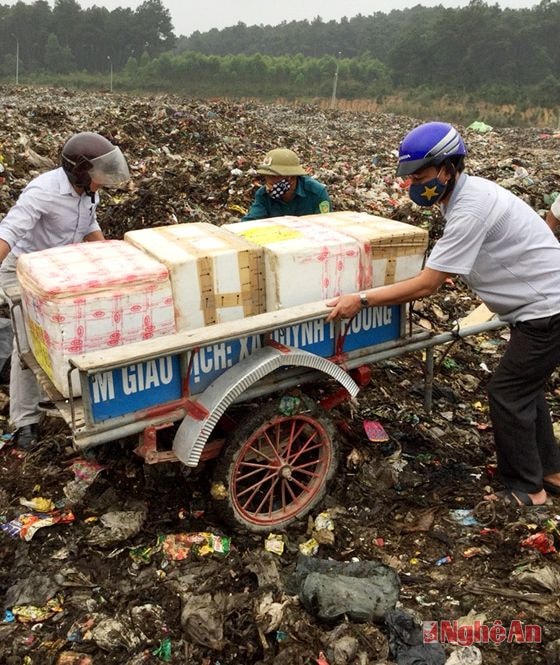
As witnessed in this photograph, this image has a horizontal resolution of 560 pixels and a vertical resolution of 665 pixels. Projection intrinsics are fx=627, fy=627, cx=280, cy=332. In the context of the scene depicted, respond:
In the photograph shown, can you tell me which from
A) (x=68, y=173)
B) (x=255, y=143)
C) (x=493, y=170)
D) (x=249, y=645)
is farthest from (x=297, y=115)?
(x=249, y=645)

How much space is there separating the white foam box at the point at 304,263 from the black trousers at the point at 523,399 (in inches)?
35.7

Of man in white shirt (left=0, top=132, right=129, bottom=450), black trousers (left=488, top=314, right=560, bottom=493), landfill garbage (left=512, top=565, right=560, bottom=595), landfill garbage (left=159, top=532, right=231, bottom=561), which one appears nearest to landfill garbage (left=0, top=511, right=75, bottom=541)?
landfill garbage (left=159, top=532, right=231, bottom=561)

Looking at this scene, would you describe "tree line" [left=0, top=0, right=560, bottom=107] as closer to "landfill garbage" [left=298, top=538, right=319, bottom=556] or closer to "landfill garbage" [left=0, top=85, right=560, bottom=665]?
"landfill garbage" [left=0, top=85, right=560, bottom=665]

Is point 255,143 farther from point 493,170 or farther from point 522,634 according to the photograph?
point 522,634

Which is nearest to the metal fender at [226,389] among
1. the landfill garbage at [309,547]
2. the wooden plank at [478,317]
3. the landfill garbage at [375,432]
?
the landfill garbage at [309,547]

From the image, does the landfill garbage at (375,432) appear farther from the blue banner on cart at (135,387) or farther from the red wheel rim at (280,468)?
the blue banner on cart at (135,387)

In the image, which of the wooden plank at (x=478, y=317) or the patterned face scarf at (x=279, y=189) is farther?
the wooden plank at (x=478, y=317)

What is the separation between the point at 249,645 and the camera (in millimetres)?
2531

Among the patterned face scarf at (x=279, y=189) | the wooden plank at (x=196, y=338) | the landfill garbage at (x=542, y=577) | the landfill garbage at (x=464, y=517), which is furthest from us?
the patterned face scarf at (x=279, y=189)

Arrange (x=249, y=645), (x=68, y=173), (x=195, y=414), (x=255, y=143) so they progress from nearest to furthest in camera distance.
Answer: (x=249, y=645) < (x=195, y=414) < (x=68, y=173) < (x=255, y=143)

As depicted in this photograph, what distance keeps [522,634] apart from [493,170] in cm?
940

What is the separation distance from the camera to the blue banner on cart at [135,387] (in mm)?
2527

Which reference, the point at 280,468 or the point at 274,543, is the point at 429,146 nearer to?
the point at 280,468

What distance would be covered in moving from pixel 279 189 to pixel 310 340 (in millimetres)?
1689
